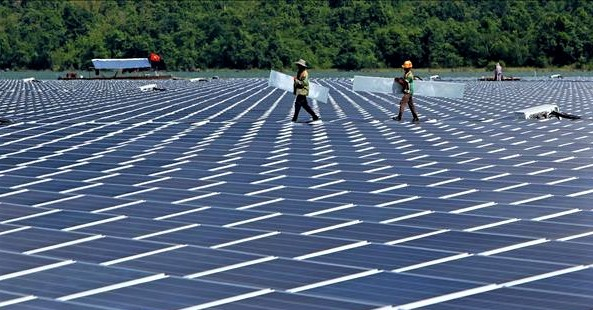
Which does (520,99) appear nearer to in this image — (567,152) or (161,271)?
(567,152)

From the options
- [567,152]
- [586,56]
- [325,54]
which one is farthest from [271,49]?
[567,152]

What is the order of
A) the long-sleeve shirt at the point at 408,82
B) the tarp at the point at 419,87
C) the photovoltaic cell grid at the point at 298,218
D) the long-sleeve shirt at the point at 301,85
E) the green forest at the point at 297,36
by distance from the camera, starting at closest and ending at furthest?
1. the photovoltaic cell grid at the point at 298,218
2. the long-sleeve shirt at the point at 301,85
3. the long-sleeve shirt at the point at 408,82
4. the tarp at the point at 419,87
5. the green forest at the point at 297,36

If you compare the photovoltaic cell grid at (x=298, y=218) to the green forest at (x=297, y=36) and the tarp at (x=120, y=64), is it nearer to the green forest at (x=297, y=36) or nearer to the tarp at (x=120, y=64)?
the tarp at (x=120, y=64)

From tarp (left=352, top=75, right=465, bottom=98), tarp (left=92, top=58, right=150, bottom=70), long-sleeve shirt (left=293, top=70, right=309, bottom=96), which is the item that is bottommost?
tarp (left=92, top=58, right=150, bottom=70)

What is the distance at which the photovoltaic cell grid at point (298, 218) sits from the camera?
11.2m

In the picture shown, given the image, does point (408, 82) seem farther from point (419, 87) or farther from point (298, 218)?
point (298, 218)

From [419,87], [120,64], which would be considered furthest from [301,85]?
[120,64]

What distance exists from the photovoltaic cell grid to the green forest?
112603 mm

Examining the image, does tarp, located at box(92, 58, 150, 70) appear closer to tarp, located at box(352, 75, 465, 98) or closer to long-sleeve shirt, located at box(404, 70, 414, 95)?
tarp, located at box(352, 75, 465, 98)

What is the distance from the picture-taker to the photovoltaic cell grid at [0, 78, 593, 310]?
11234 mm

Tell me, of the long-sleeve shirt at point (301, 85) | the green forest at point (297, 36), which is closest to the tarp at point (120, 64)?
the green forest at point (297, 36)

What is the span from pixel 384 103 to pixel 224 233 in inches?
1383

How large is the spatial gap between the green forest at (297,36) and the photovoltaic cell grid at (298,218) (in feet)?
369

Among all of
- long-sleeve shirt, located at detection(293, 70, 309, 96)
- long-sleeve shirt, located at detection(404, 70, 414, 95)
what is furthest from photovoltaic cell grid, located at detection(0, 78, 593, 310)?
long-sleeve shirt, located at detection(293, 70, 309, 96)
